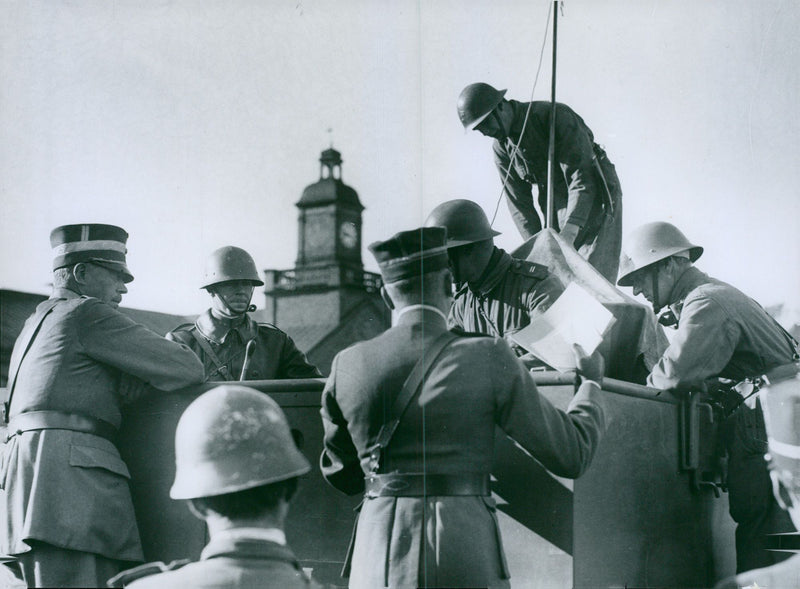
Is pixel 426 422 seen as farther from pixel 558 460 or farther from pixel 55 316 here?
pixel 55 316

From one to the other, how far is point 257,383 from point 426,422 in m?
1.49

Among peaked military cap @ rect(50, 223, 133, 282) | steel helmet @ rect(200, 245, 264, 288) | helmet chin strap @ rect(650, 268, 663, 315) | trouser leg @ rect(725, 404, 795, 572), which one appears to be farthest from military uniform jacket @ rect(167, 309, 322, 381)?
trouser leg @ rect(725, 404, 795, 572)

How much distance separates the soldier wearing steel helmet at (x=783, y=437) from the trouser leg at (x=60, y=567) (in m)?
3.06

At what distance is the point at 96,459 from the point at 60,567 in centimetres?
48

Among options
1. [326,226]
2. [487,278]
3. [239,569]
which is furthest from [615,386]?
[326,226]

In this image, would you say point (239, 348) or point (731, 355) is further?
point (239, 348)

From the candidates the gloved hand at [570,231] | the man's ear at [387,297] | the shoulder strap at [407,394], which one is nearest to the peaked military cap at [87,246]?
the man's ear at [387,297]

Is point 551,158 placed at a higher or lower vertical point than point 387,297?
higher

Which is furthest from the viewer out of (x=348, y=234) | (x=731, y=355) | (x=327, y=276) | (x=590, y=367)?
(x=348, y=234)

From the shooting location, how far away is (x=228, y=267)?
6.77m

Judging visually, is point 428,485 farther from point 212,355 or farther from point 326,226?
point 326,226

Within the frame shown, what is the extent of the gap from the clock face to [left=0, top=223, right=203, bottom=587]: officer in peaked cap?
205 ft

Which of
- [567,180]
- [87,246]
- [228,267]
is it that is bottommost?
[87,246]

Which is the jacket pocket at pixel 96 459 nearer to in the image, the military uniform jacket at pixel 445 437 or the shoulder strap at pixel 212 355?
the military uniform jacket at pixel 445 437
